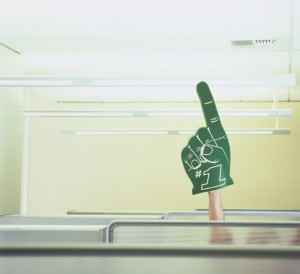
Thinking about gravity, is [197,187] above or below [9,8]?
below

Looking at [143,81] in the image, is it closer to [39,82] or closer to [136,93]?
[39,82]

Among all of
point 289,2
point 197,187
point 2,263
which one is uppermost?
point 289,2

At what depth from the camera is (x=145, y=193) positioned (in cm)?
1091

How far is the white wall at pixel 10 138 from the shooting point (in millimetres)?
6805

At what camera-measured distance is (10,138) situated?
698cm

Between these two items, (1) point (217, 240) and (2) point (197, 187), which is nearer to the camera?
(2) point (197, 187)

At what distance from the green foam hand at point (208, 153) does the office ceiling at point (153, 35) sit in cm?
183

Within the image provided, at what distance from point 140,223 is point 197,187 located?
732 mm

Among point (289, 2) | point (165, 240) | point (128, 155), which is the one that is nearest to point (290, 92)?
point (128, 155)

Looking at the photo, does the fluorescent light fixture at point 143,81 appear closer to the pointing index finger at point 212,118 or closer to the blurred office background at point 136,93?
the blurred office background at point 136,93

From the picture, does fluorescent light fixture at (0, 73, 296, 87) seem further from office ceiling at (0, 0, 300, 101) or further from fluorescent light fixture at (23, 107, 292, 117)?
fluorescent light fixture at (23, 107, 292, 117)

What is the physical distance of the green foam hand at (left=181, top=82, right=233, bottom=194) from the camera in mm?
1997

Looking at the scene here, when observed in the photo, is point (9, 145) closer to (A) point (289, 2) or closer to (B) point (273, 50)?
(B) point (273, 50)

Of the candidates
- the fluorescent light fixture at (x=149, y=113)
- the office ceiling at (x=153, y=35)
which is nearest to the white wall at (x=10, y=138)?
the office ceiling at (x=153, y=35)
